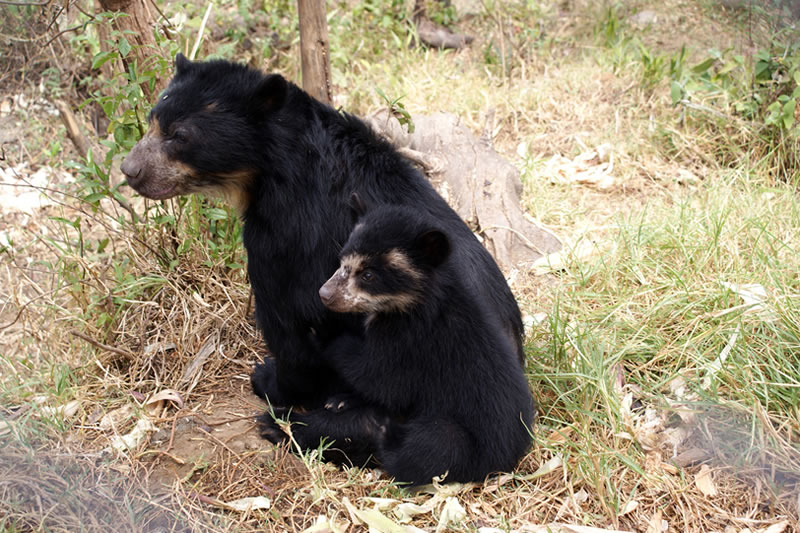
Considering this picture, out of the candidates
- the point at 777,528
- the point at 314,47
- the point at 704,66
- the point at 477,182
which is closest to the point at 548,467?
the point at 777,528

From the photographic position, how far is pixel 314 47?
4426 mm

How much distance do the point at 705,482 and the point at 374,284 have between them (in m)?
1.68

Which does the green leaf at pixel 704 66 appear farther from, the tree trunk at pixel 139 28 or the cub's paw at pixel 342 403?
the cub's paw at pixel 342 403

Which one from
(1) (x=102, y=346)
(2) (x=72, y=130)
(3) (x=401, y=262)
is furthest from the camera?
(2) (x=72, y=130)

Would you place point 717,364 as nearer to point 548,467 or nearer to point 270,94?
point 548,467

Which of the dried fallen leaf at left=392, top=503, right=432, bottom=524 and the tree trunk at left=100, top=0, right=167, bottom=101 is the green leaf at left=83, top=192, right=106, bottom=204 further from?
the dried fallen leaf at left=392, top=503, right=432, bottom=524

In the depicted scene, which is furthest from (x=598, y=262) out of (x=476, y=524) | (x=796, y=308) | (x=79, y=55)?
(x=79, y=55)

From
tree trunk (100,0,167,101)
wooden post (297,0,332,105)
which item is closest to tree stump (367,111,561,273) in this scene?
wooden post (297,0,332,105)

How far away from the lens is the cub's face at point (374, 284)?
2.97m

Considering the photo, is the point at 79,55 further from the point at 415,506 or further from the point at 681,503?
the point at 681,503

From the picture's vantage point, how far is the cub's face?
2973 mm

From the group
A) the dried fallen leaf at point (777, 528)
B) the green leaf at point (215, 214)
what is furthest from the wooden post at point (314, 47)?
the dried fallen leaf at point (777, 528)

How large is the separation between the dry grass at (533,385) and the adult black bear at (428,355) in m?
0.18

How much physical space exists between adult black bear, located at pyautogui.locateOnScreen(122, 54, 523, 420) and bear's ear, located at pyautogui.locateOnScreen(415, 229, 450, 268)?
20 cm
